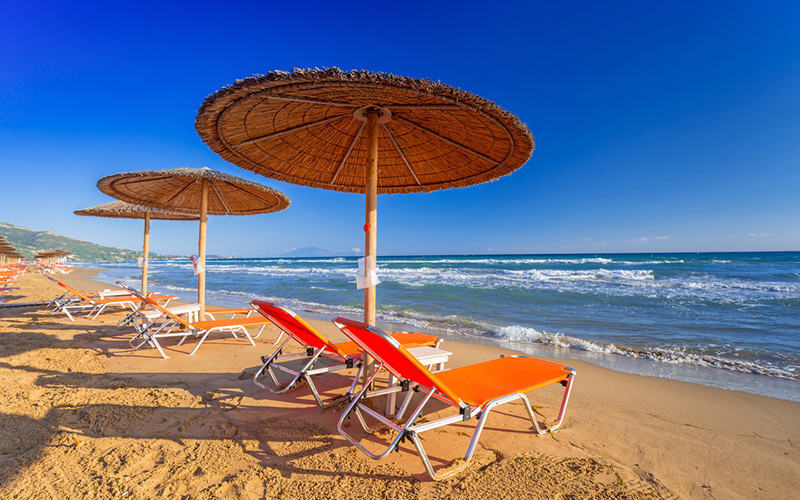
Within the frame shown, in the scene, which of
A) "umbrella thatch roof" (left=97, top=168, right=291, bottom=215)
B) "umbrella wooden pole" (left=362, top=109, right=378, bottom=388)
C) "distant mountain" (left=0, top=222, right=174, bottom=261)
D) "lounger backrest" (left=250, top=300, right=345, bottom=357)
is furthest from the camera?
"distant mountain" (left=0, top=222, right=174, bottom=261)

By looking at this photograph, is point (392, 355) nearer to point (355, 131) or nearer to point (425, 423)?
point (425, 423)

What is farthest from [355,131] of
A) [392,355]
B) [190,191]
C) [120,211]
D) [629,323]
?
[629,323]

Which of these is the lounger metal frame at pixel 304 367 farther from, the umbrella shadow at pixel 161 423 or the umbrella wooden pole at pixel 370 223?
the umbrella wooden pole at pixel 370 223

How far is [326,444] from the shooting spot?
8.02ft

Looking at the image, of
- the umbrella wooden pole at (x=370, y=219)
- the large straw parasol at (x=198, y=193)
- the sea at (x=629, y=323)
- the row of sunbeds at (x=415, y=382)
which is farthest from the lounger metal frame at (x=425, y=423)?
the large straw parasol at (x=198, y=193)

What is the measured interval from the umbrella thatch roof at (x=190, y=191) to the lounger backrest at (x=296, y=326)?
2.86m

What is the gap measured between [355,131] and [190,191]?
523 cm

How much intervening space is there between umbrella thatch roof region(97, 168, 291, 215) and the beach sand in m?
2.94

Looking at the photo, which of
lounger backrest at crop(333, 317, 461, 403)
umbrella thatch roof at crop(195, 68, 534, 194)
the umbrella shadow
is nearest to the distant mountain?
the umbrella shadow

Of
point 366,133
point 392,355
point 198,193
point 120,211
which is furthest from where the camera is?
point 120,211

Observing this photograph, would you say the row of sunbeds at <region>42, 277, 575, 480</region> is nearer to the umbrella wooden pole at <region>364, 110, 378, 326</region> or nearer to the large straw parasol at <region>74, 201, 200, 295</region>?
the umbrella wooden pole at <region>364, 110, 378, 326</region>

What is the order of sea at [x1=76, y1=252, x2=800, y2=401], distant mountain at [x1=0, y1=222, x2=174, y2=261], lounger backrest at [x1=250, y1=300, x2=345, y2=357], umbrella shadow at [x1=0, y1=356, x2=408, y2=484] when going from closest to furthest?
umbrella shadow at [x1=0, y1=356, x2=408, y2=484] → lounger backrest at [x1=250, y1=300, x2=345, y2=357] → sea at [x1=76, y1=252, x2=800, y2=401] → distant mountain at [x1=0, y1=222, x2=174, y2=261]

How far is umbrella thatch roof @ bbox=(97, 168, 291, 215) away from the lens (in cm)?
541

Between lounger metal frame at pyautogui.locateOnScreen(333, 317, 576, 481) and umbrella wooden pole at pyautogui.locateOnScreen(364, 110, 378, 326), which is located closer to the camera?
lounger metal frame at pyautogui.locateOnScreen(333, 317, 576, 481)
